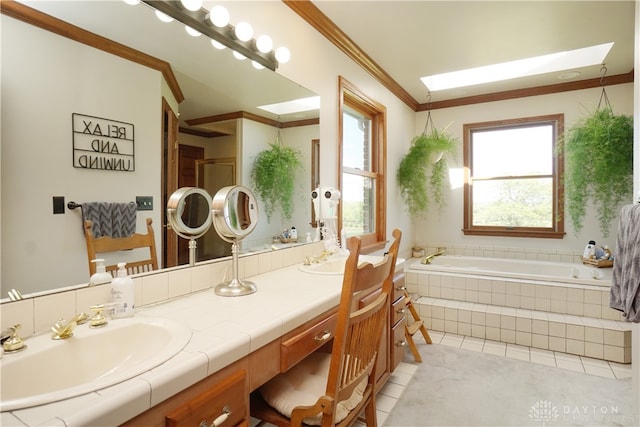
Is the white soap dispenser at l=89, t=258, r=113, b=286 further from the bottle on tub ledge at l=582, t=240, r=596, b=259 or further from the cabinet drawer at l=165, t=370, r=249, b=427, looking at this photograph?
the bottle on tub ledge at l=582, t=240, r=596, b=259

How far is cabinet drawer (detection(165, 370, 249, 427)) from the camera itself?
78cm

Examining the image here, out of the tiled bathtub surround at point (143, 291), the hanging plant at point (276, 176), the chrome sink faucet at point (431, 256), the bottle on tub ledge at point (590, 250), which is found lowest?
the chrome sink faucet at point (431, 256)

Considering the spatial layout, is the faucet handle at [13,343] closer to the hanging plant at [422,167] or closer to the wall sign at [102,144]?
the wall sign at [102,144]

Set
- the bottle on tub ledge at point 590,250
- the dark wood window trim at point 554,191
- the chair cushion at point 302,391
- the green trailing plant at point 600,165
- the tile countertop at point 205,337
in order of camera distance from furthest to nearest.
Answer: the dark wood window trim at point 554,191 < the bottle on tub ledge at point 590,250 < the green trailing plant at point 600,165 < the chair cushion at point 302,391 < the tile countertop at point 205,337

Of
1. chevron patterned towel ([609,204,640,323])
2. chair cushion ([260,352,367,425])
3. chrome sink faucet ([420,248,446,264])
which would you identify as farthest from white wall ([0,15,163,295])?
chrome sink faucet ([420,248,446,264])

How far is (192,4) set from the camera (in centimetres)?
145

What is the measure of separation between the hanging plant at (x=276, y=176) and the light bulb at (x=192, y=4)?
0.76 metres

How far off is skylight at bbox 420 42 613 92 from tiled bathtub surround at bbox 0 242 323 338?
2797 millimetres

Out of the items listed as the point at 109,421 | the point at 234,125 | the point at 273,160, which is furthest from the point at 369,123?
the point at 109,421

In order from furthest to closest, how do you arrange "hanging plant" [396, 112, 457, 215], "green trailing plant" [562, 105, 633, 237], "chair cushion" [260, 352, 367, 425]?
"hanging plant" [396, 112, 457, 215] < "green trailing plant" [562, 105, 633, 237] < "chair cushion" [260, 352, 367, 425]

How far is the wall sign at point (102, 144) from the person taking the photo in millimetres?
1094

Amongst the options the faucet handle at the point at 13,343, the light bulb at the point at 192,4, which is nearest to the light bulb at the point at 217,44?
the light bulb at the point at 192,4

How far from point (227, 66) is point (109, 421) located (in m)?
1.60

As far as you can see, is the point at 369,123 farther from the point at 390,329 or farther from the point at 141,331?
the point at 141,331
